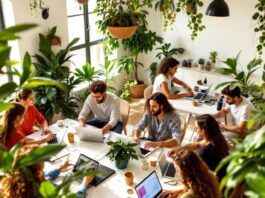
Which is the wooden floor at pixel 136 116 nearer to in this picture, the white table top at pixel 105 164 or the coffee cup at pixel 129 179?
the white table top at pixel 105 164

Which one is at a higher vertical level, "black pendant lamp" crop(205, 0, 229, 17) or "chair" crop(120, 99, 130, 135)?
"black pendant lamp" crop(205, 0, 229, 17)

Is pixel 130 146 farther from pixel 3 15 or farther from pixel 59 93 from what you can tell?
pixel 3 15

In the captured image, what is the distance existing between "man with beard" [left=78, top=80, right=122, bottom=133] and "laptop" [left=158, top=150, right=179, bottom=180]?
1.00m

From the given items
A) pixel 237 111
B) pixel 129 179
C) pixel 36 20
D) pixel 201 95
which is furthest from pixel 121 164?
pixel 36 20

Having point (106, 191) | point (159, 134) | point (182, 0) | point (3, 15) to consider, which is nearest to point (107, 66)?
point (3, 15)

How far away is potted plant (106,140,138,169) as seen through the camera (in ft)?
9.79

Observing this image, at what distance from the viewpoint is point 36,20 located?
4730 mm

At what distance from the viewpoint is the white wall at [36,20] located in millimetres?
4516

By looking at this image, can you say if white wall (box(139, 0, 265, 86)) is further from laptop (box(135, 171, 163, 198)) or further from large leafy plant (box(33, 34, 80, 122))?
laptop (box(135, 171, 163, 198))

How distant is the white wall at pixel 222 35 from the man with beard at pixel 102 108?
93.9 inches

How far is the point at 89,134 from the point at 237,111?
184cm

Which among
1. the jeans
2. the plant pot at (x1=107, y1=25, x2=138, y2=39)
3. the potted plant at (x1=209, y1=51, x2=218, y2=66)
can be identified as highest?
the plant pot at (x1=107, y1=25, x2=138, y2=39)

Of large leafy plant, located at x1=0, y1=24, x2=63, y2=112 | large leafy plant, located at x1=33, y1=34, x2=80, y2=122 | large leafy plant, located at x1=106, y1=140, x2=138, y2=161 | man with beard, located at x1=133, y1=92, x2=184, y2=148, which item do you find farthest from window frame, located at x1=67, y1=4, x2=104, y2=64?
large leafy plant, located at x1=0, y1=24, x2=63, y2=112

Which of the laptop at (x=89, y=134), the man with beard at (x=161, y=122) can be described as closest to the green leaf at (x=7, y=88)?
the laptop at (x=89, y=134)
